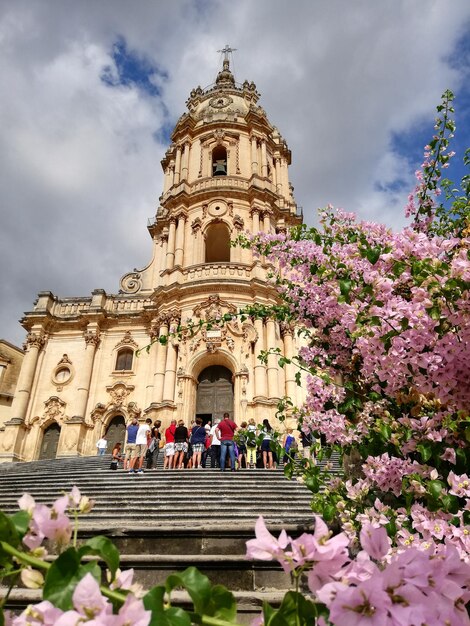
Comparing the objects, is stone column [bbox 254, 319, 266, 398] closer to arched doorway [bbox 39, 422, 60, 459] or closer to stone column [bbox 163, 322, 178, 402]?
stone column [bbox 163, 322, 178, 402]

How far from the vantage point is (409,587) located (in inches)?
35.6

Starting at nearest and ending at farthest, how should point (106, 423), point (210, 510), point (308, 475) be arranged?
point (308, 475), point (210, 510), point (106, 423)

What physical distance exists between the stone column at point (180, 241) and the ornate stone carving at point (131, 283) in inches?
155

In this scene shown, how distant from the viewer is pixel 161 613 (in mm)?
905

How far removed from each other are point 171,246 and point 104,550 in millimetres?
25027

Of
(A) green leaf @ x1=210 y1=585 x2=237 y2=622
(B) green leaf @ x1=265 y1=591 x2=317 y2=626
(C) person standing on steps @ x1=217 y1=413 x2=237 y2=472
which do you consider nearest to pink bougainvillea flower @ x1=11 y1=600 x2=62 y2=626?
(A) green leaf @ x1=210 y1=585 x2=237 y2=622

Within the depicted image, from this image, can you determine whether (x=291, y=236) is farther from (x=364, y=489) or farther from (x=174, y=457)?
(x=174, y=457)

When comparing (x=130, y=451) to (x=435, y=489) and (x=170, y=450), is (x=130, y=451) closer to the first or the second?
(x=170, y=450)

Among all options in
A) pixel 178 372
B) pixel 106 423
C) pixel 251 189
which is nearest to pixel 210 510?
pixel 178 372

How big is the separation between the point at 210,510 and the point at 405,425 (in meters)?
4.97

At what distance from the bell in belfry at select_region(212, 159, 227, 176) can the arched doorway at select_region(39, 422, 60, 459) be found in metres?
17.9

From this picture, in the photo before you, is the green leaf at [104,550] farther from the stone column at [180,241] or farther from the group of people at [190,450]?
the stone column at [180,241]

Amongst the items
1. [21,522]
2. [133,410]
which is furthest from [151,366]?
[21,522]

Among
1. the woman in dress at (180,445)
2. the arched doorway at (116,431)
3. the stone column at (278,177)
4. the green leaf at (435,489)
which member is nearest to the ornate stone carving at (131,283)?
the arched doorway at (116,431)
